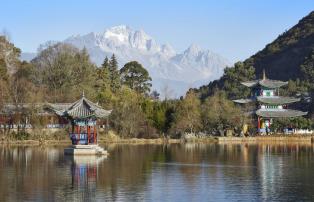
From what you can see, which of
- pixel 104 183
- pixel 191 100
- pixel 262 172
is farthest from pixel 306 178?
pixel 191 100

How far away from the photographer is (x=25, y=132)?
60.5 m

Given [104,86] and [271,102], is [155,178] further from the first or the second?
[271,102]

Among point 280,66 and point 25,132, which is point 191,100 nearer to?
point 25,132

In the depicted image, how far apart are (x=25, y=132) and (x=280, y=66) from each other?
7753 centimetres

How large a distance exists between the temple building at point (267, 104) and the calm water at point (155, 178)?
36.9 metres

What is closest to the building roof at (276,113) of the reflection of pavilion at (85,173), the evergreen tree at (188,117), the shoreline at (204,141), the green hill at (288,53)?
the shoreline at (204,141)

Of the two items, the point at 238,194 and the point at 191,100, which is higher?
the point at 191,100

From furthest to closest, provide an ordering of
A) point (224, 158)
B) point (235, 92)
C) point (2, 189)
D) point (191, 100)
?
point (235, 92) → point (191, 100) → point (224, 158) → point (2, 189)

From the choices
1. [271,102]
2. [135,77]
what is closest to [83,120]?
[271,102]

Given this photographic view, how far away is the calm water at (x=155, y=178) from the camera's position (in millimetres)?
24359

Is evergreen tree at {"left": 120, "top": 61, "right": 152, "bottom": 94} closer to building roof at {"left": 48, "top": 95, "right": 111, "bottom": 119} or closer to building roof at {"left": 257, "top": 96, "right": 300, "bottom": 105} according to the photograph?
building roof at {"left": 257, "top": 96, "right": 300, "bottom": 105}

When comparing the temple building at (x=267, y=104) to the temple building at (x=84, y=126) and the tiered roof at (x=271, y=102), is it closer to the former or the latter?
the tiered roof at (x=271, y=102)

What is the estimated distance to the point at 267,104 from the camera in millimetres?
83688

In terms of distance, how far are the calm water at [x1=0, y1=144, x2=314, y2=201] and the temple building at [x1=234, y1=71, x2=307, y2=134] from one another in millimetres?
36881
